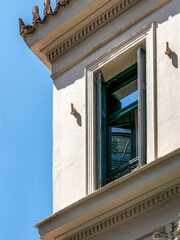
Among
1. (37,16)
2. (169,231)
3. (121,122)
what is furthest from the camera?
(37,16)

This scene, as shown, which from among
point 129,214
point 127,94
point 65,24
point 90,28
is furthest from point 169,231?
point 65,24

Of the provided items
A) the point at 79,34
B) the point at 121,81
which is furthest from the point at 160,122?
the point at 79,34

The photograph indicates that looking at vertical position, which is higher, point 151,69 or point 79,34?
point 79,34

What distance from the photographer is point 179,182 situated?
62.2 ft

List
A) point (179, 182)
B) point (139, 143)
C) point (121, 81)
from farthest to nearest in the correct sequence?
point (121, 81), point (139, 143), point (179, 182)

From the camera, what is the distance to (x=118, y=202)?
1961cm

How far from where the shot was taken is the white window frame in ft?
66.0

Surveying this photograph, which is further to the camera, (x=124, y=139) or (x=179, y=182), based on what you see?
(x=124, y=139)

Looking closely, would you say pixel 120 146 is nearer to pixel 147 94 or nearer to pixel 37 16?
pixel 147 94

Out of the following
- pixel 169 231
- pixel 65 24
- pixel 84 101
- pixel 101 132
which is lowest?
pixel 169 231

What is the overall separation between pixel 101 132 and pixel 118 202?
1992 mm

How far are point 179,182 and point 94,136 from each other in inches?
108

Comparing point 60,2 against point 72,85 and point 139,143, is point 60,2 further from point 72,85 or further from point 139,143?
point 139,143

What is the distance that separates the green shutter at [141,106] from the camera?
66.1 feet
